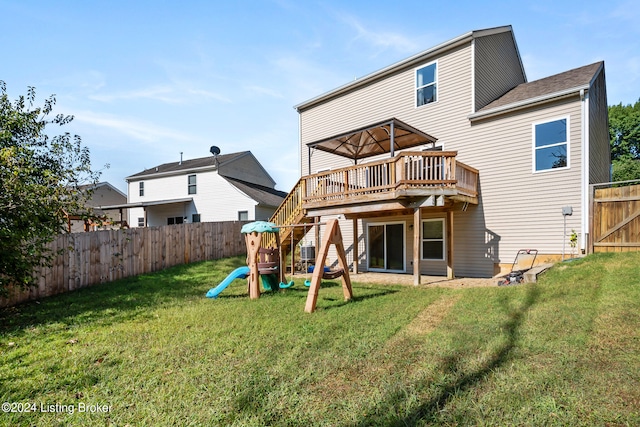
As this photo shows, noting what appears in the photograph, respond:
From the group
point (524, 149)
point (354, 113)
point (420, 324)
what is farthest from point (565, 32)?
point (420, 324)

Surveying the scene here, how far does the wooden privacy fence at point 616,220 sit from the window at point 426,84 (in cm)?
571

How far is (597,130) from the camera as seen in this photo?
404 inches

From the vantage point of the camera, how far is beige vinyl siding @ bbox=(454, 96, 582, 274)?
8.77 metres

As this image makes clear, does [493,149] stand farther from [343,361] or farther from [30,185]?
[30,185]

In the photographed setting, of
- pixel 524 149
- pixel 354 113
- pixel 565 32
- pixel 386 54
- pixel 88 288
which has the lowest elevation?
pixel 88 288

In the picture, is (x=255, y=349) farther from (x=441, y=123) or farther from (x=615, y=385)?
(x=441, y=123)

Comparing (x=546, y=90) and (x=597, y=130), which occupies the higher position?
(x=546, y=90)

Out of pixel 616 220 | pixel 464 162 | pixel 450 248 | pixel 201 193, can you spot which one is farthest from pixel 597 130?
pixel 201 193

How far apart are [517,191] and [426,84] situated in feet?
16.1

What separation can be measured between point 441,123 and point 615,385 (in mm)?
9611

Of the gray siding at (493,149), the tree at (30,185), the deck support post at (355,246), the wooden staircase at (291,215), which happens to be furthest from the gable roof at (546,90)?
the tree at (30,185)

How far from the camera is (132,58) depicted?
891cm

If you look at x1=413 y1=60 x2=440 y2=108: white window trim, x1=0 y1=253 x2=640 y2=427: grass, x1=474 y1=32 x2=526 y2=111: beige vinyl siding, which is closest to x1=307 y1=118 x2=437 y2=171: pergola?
x1=413 y1=60 x2=440 y2=108: white window trim

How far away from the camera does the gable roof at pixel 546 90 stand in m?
8.82
